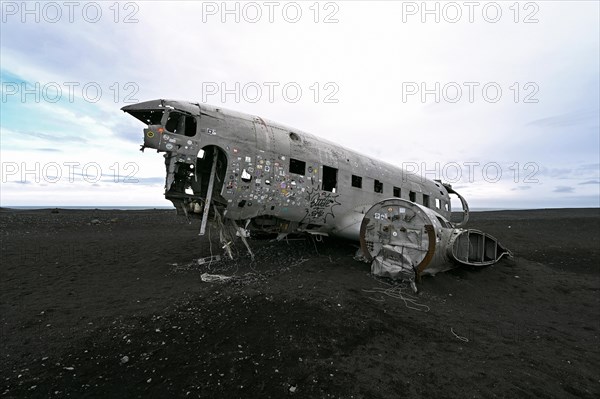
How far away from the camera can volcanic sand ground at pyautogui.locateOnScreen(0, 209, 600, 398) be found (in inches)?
189

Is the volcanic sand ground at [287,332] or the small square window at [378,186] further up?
the small square window at [378,186]

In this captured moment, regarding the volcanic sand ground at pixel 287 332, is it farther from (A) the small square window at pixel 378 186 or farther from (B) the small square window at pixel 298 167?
(A) the small square window at pixel 378 186

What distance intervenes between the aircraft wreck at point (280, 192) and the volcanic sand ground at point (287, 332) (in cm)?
117

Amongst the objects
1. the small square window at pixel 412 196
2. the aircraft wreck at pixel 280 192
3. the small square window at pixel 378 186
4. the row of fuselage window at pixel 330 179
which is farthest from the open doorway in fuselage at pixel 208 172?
the small square window at pixel 412 196

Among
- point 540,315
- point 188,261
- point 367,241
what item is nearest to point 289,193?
point 367,241

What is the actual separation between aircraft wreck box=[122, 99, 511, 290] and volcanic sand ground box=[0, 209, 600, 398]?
1173 millimetres

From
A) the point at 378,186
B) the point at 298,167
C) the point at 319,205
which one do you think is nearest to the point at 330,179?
the point at 319,205

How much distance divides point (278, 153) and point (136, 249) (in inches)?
402

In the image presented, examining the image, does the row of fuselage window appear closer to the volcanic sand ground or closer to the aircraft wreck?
the aircraft wreck

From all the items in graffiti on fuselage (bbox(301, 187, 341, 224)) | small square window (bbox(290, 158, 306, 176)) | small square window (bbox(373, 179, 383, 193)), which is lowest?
graffiti on fuselage (bbox(301, 187, 341, 224))

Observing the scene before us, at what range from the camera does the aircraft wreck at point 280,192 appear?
977 centimetres

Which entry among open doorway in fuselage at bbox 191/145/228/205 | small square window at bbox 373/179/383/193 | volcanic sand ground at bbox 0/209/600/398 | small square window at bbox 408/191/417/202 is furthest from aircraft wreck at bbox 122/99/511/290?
small square window at bbox 408/191/417/202

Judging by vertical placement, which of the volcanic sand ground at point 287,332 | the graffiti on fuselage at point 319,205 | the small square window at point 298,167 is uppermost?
the small square window at point 298,167

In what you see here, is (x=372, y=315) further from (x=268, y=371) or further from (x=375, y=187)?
(x=375, y=187)
